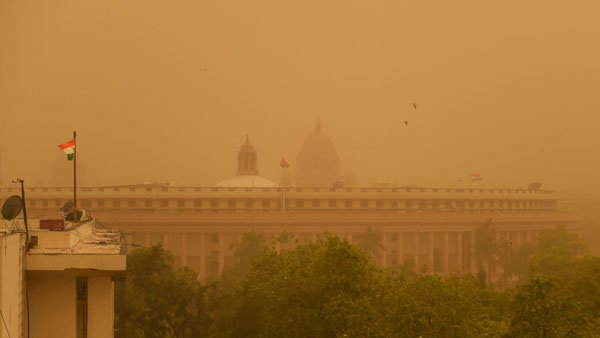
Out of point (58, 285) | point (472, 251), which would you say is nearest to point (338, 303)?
point (58, 285)

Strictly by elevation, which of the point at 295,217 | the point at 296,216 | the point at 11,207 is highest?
the point at 11,207

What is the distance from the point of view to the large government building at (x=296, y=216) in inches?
5054

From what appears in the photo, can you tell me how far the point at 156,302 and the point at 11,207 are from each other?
22.1 metres

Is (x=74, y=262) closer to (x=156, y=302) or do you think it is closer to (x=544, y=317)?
(x=544, y=317)

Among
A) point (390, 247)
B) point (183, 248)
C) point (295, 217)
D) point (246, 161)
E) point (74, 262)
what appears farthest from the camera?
point (246, 161)

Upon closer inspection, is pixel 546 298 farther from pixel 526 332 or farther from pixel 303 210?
pixel 303 210

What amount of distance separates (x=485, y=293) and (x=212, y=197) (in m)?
96.9

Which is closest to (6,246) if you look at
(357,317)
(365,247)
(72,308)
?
(72,308)

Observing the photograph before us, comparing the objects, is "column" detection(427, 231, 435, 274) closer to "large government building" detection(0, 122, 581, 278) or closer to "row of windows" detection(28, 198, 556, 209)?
"large government building" detection(0, 122, 581, 278)

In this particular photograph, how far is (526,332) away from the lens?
26.8 m

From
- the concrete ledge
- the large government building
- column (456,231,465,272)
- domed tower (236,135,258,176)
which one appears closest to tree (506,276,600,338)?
the concrete ledge

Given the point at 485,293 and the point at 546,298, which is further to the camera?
the point at 485,293

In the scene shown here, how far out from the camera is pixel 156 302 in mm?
44906

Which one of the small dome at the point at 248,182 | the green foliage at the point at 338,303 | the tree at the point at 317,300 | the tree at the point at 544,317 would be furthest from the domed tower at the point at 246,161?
the tree at the point at 544,317
